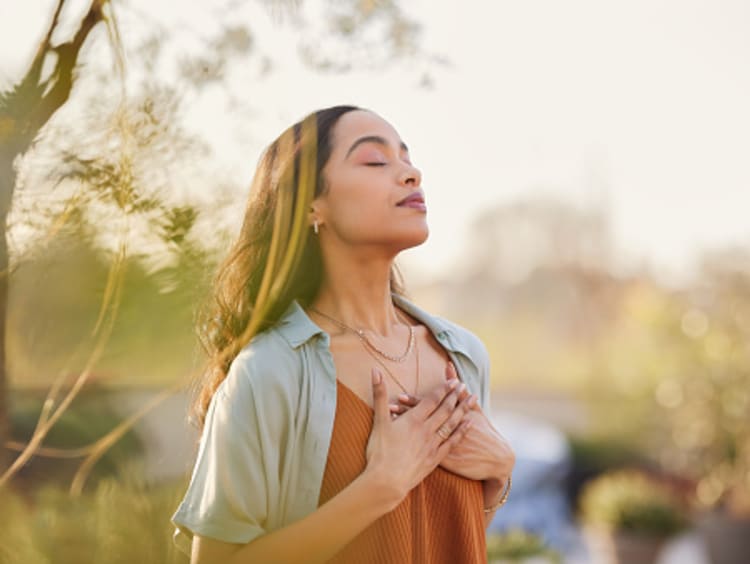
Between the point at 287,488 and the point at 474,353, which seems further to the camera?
the point at 474,353

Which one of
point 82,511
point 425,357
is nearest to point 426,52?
point 425,357

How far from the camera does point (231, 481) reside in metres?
1.08

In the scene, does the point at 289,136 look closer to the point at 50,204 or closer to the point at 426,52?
the point at 426,52

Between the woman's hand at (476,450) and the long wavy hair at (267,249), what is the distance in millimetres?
233

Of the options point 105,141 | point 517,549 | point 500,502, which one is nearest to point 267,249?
point 105,141

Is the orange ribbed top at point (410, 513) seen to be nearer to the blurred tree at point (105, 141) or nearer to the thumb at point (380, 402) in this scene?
the thumb at point (380, 402)

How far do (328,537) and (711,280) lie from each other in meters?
8.41

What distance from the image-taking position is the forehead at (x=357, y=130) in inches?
50.3

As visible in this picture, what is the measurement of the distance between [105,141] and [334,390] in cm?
42

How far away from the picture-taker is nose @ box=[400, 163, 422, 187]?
124 cm

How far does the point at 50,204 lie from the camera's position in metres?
1.01

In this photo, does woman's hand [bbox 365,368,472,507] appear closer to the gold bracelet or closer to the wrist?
the wrist

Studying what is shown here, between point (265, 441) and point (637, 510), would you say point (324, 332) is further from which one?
point (637, 510)

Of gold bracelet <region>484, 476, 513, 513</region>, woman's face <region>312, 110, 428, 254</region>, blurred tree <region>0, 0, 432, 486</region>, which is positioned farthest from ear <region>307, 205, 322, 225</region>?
gold bracelet <region>484, 476, 513, 513</region>
